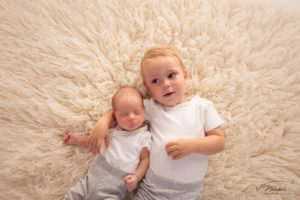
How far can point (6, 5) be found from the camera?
3.74 ft

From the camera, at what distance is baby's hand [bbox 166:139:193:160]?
900mm

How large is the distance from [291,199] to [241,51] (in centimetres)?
72

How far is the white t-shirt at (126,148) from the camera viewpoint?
98 cm

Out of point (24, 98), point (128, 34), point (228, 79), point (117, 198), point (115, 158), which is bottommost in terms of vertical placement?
point (117, 198)

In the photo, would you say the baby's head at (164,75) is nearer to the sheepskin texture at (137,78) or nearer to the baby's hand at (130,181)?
the sheepskin texture at (137,78)

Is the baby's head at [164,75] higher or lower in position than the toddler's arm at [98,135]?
higher

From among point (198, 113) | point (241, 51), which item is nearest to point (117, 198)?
point (198, 113)

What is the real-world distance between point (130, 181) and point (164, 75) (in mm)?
479

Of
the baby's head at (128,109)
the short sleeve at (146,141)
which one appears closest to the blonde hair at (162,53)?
the baby's head at (128,109)

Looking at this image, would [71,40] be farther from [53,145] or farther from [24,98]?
[53,145]

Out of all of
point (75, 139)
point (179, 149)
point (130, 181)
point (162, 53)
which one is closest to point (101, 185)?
point (130, 181)

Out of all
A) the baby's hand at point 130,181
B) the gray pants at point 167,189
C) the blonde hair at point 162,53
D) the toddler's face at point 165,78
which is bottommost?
the gray pants at point 167,189

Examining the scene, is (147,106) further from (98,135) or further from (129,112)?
(98,135)

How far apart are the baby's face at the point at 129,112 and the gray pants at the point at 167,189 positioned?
231 mm
